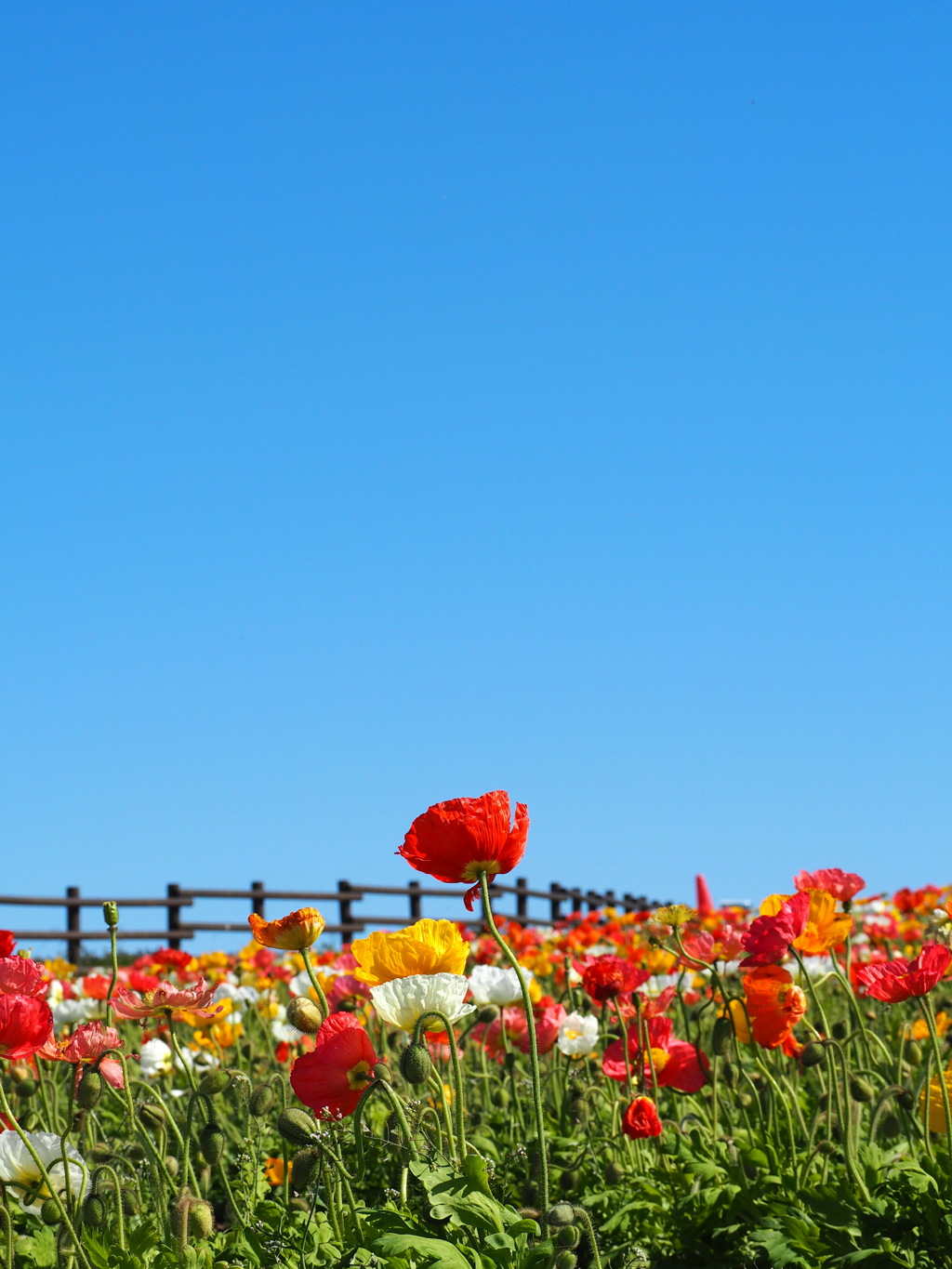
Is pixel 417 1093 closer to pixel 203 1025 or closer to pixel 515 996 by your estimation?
pixel 515 996

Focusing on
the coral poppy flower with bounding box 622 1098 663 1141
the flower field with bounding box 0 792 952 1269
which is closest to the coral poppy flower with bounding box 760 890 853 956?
the flower field with bounding box 0 792 952 1269

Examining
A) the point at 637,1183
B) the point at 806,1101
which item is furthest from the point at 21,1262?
the point at 806,1101

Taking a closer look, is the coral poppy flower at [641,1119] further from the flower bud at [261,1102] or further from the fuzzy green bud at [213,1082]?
the fuzzy green bud at [213,1082]

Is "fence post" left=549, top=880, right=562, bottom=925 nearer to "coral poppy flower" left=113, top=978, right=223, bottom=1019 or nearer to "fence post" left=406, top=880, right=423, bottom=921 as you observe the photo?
"fence post" left=406, top=880, right=423, bottom=921

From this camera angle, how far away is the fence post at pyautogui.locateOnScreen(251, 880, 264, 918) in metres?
15.5

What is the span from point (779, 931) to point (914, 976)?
0.29 m

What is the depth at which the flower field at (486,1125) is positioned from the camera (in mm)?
2035

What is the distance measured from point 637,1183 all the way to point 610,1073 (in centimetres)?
29

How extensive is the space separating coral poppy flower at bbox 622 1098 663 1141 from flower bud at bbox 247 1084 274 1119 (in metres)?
0.79

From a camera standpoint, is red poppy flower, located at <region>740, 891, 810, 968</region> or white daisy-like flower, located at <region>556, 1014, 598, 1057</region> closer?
red poppy flower, located at <region>740, 891, 810, 968</region>

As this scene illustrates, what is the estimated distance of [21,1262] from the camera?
106 inches

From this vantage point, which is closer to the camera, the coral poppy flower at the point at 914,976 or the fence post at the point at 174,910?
the coral poppy flower at the point at 914,976

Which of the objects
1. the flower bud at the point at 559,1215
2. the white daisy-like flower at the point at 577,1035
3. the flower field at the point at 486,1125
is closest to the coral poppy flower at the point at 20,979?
the flower field at the point at 486,1125

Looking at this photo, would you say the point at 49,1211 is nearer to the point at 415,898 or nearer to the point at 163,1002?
the point at 163,1002
